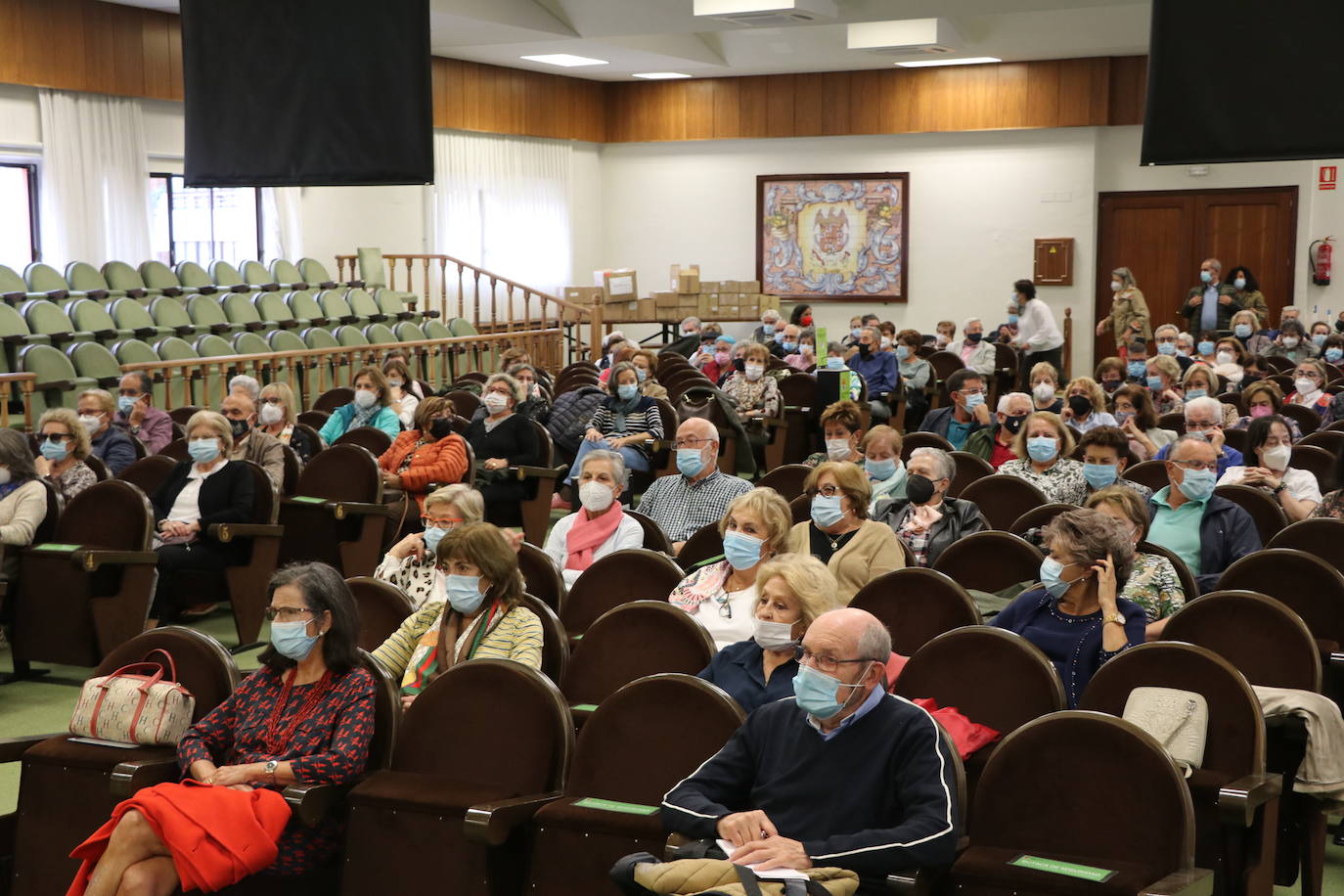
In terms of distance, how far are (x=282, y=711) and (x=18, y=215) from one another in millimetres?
11259

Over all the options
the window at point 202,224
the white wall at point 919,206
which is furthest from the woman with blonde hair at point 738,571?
the white wall at point 919,206

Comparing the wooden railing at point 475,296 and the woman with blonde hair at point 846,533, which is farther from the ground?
the wooden railing at point 475,296

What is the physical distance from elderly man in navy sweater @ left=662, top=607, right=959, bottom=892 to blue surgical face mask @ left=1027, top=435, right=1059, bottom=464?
345cm

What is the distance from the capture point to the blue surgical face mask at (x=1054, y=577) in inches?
158

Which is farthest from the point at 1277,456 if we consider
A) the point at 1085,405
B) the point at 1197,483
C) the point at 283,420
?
the point at 283,420

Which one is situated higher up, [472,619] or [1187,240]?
[1187,240]

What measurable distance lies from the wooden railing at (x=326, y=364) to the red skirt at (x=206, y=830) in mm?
6250

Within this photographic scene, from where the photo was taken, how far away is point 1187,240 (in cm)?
1850

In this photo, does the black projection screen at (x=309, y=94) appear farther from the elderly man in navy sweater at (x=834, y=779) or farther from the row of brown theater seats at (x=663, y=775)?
the elderly man in navy sweater at (x=834, y=779)

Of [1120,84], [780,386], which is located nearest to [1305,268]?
[1120,84]

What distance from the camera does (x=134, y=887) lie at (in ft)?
10.5

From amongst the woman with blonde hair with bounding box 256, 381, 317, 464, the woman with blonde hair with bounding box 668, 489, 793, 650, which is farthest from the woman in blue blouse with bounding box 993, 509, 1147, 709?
the woman with blonde hair with bounding box 256, 381, 317, 464

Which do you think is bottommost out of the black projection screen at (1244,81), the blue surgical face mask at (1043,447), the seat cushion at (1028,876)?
the seat cushion at (1028,876)

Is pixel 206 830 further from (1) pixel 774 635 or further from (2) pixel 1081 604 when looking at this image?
(2) pixel 1081 604
